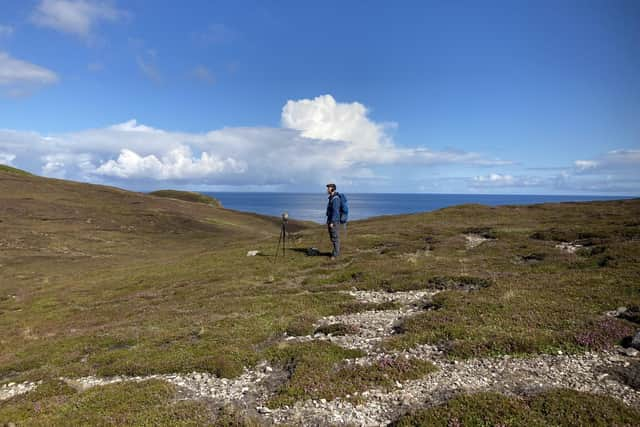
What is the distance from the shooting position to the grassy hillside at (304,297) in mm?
16641

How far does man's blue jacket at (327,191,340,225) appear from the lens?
3225 centimetres

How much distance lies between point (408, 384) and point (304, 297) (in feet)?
41.3

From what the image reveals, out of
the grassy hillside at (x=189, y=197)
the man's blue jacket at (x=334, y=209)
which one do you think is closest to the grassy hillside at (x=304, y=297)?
the man's blue jacket at (x=334, y=209)

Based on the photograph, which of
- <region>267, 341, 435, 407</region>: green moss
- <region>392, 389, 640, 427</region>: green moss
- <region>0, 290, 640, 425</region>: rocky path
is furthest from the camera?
<region>267, 341, 435, 407</region>: green moss

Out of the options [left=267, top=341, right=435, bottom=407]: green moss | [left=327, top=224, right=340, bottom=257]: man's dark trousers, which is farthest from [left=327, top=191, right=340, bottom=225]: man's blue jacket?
[left=267, top=341, right=435, bottom=407]: green moss

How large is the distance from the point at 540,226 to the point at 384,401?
136 ft

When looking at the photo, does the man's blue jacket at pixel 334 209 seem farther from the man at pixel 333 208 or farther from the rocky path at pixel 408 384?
the rocky path at pixel 408 384

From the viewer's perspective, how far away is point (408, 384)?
13500 mm

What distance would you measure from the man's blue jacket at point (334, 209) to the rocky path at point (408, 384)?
16.2m

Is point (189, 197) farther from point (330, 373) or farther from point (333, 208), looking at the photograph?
point (330, 373)

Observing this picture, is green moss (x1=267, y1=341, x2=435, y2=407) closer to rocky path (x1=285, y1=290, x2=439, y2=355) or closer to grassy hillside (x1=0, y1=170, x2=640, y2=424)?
grassy hillside (x1=0, y1=170, x2=640, y2=424)

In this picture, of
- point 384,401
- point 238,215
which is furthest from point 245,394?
point 238,215

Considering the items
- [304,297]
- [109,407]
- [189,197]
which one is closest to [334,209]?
[304,297]

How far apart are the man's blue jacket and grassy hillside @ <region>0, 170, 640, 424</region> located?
411 centimetres
